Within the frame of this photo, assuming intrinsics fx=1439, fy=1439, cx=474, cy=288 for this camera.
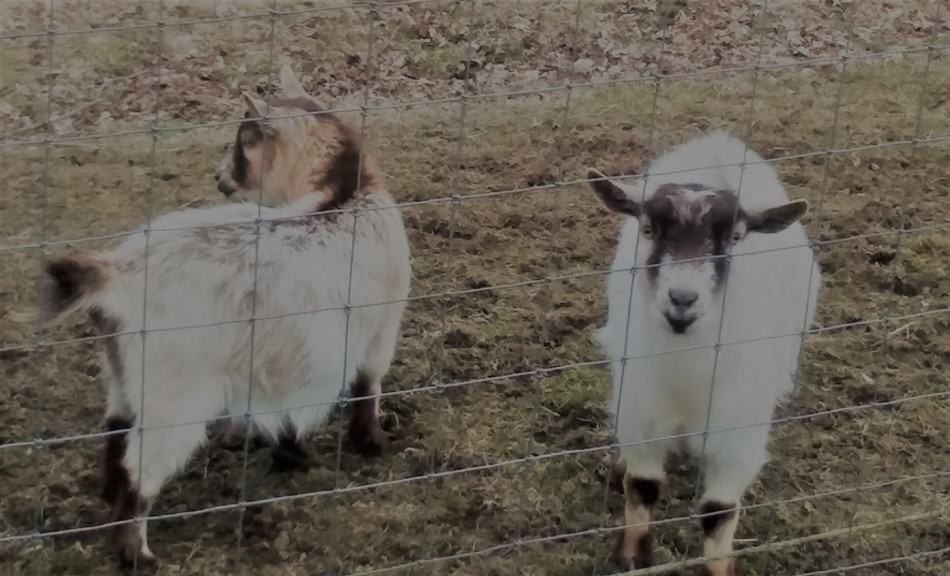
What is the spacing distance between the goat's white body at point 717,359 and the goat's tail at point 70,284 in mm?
1332

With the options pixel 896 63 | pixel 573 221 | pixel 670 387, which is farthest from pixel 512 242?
pixel 896 63

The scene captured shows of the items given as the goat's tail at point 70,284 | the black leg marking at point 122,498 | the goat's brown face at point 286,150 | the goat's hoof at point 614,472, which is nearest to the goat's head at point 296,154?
the goat's brown face at point 286,150

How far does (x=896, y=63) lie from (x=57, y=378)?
4.63m

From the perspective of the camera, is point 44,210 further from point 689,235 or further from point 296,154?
A: point 689,235

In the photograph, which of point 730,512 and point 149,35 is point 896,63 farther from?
point 730,512

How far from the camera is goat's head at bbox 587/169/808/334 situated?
11.2 ft

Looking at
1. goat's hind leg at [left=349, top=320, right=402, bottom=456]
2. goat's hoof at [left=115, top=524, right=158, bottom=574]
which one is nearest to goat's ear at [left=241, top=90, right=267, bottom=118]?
goat's hind leg at [left=349, top=320, right=402, bottom=456]

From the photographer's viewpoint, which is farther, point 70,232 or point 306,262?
point 70,232

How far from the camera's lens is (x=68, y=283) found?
352 centimetres

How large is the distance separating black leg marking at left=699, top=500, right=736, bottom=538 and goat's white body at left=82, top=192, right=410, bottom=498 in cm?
98

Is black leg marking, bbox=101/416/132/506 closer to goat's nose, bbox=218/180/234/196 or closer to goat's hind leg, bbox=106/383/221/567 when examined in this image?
goat's hind leg, bbox=106/383/221/567

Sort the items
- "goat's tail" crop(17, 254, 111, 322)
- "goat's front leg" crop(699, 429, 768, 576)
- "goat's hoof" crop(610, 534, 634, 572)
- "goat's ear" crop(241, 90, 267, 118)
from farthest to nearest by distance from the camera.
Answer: "goat's ear" crop(241, 90, 267, 118) < "goat's hoof" crop(610, 534, 634, 572) < "goat's front leg" crop(699, 429, 768, 576) < "goat's tail" crop(17, 254, 111, 322)

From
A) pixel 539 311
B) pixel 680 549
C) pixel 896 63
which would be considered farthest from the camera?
pixel 896 63

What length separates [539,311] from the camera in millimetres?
5078
